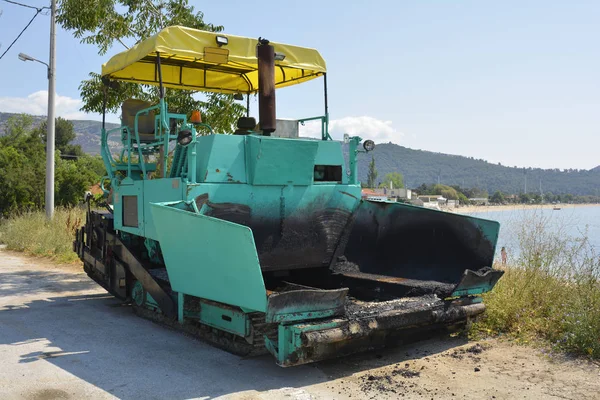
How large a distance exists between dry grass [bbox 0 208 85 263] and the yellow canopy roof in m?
6.16

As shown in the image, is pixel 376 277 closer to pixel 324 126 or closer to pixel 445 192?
pixel 324 126

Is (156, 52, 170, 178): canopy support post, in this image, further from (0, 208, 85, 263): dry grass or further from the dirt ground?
(0, 208, 85, 263): dry grass

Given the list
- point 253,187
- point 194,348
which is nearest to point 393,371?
point 194,348

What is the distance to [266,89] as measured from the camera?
6.52 meters

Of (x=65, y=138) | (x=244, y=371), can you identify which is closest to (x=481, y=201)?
(x=244, y=371)

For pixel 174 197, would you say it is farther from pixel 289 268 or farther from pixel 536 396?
pixel 536 396

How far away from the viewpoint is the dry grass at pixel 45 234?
13.7m

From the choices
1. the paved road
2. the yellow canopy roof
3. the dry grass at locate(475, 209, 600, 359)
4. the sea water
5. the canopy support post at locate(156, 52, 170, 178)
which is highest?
the yellow canopy roof

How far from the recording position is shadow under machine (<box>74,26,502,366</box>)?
5051mm

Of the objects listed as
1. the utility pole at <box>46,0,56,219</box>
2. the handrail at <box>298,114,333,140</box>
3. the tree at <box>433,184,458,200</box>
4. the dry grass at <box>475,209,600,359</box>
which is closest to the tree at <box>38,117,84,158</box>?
the utility pole at <box>46,0,56,219</box>

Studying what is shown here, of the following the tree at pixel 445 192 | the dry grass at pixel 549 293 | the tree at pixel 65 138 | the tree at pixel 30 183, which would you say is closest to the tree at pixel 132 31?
the dry grass at pixel 549 293

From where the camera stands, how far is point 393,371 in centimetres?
518

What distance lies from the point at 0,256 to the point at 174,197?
972 centimetres

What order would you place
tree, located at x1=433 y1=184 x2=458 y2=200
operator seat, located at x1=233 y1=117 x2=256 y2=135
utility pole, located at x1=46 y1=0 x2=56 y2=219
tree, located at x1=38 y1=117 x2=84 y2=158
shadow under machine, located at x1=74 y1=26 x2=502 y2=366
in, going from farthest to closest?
1. tree, located at x1=433 y1=184 x2=458 y2=200
2. tree, located at x1=38 y1=117 x2=84 y2=158
3. utility pole, located at x1=46 y1=0 x2=56 y2=219
4. operator seat, located at x1=233 y1=117 x2=256 y2=135
5. shadow under machine, located at x1=74 y1=26 x2=502 y2=366
